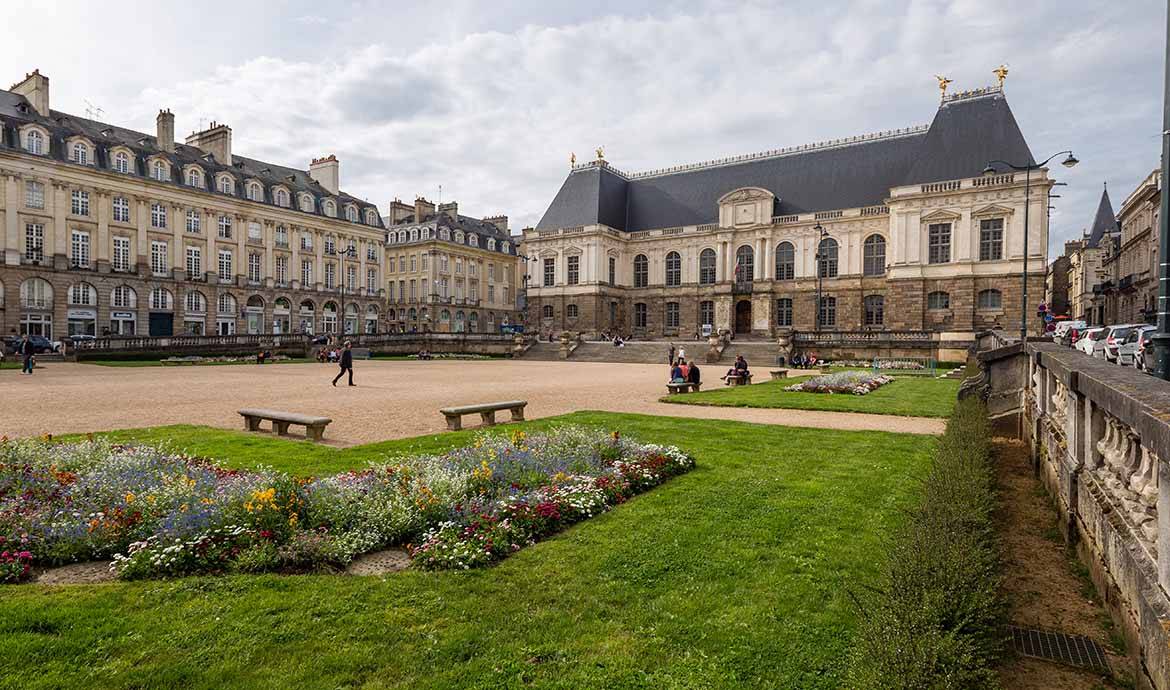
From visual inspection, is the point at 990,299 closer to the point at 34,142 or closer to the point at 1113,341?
the point at 1113,341

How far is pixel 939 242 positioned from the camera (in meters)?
45.1

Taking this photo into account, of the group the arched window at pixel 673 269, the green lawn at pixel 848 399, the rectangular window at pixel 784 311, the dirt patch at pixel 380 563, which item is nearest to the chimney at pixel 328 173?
the arched window at pixel 673 269

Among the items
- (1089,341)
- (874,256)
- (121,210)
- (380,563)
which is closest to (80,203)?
(121,210)

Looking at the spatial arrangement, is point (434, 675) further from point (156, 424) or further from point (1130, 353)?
point (1130, 353)

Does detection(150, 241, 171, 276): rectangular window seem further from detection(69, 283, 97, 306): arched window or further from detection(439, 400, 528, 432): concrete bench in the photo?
detection(439, 400, 528, 432): concrete bench

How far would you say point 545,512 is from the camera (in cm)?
614

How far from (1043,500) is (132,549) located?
9.22m

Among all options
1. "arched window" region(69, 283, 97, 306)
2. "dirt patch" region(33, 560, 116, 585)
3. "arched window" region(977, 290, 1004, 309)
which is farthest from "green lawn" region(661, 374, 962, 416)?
"arched window" region(69, 283, 97, 306)

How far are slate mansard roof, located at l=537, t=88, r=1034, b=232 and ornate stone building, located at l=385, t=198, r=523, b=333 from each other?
43.9ft

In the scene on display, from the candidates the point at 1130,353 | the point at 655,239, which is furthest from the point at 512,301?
the point at 1130,353

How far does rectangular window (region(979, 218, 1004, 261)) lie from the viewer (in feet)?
141

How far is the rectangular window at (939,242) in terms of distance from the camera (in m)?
44.9

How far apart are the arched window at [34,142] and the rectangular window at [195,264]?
36.1ft

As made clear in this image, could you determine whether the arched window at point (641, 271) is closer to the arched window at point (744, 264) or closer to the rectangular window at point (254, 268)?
the arched window at point (744, 264)
